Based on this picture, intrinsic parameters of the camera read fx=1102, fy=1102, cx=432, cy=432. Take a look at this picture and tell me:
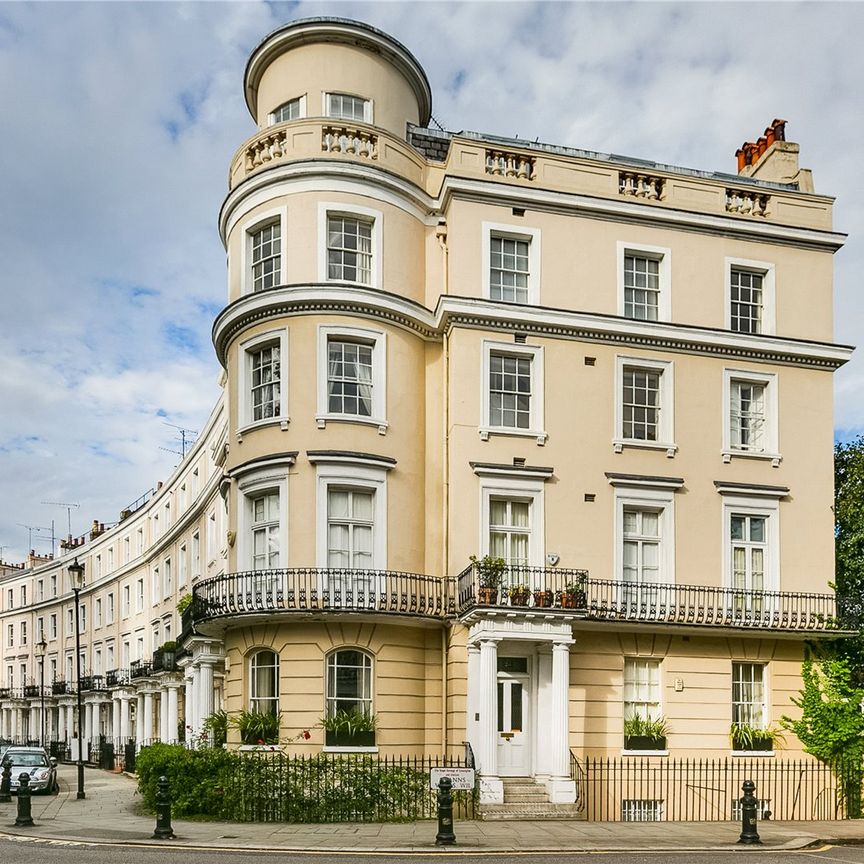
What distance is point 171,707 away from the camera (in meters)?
45.9

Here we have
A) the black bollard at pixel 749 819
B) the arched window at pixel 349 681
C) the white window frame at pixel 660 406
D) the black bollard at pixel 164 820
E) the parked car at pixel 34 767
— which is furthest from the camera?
the parked car at pixel 34 767

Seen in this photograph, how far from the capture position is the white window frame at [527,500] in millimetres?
24484

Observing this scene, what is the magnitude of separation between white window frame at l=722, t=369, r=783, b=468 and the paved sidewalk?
27.5 ft

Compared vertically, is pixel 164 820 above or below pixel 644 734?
below

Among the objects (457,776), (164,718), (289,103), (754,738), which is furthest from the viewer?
(164,718)

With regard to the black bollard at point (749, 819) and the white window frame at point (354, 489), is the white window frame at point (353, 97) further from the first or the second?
the black bollard at point (749, 819)

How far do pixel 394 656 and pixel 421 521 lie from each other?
123 inches

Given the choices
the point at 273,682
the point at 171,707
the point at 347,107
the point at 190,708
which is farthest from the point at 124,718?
the point at 347,107

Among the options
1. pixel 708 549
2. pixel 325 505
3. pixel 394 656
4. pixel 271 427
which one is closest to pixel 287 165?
pixel 271 427

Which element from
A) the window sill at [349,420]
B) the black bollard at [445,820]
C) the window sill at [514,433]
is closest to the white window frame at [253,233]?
the window sill at [349,420]

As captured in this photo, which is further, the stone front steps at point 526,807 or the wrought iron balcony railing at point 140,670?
the wrought iron balcony railing at point 140,670

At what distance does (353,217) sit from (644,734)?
43.8 ft

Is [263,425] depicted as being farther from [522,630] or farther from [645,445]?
[645,445]

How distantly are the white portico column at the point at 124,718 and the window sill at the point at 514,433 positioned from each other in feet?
131
